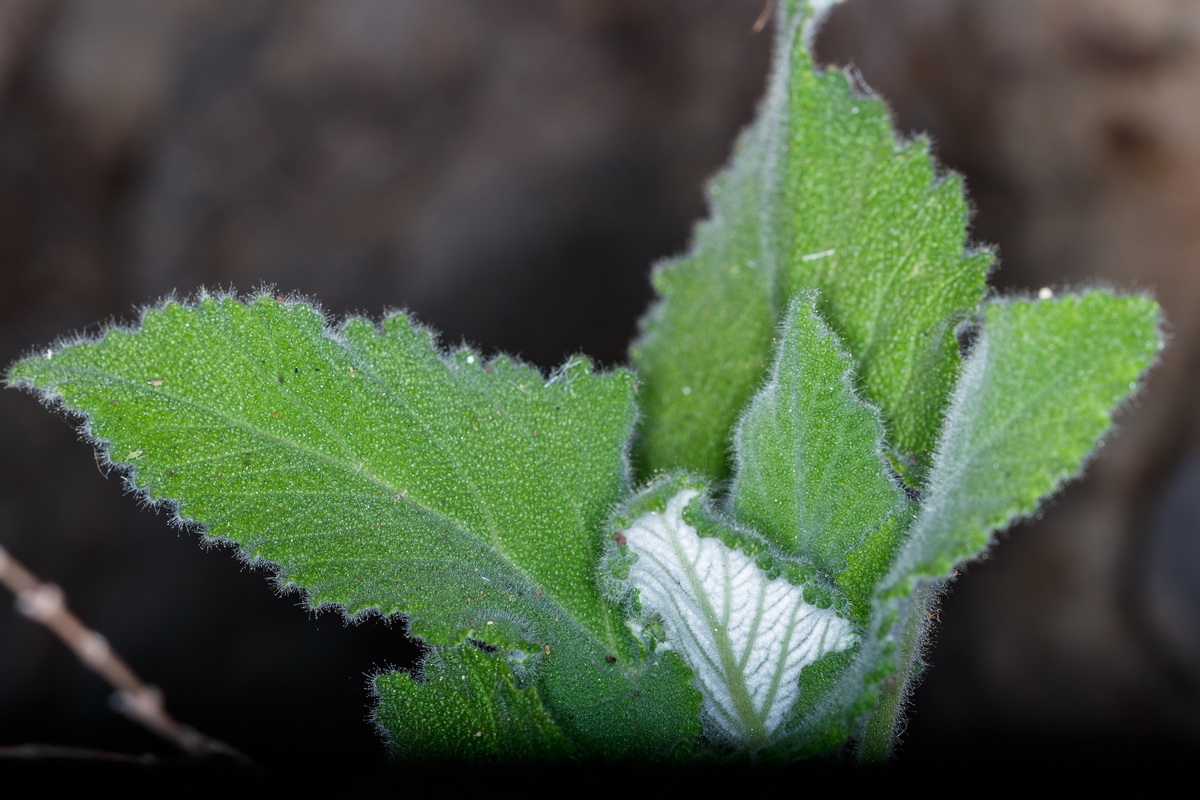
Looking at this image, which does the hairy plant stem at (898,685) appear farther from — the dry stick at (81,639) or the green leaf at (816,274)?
the dry stick at (81,639)

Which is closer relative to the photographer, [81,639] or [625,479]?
[81,639]

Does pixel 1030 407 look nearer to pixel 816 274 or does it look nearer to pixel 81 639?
pixel 816 274

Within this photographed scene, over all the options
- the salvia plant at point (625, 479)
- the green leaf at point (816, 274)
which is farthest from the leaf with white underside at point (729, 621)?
the green leaf at point (816, 274)

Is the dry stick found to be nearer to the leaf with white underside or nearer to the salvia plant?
the salvia plant

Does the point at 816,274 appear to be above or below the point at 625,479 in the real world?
above

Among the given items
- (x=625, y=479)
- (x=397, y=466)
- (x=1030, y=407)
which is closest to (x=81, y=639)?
(x=397, y=466)

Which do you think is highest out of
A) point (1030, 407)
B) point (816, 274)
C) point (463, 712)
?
point (816, 274)
